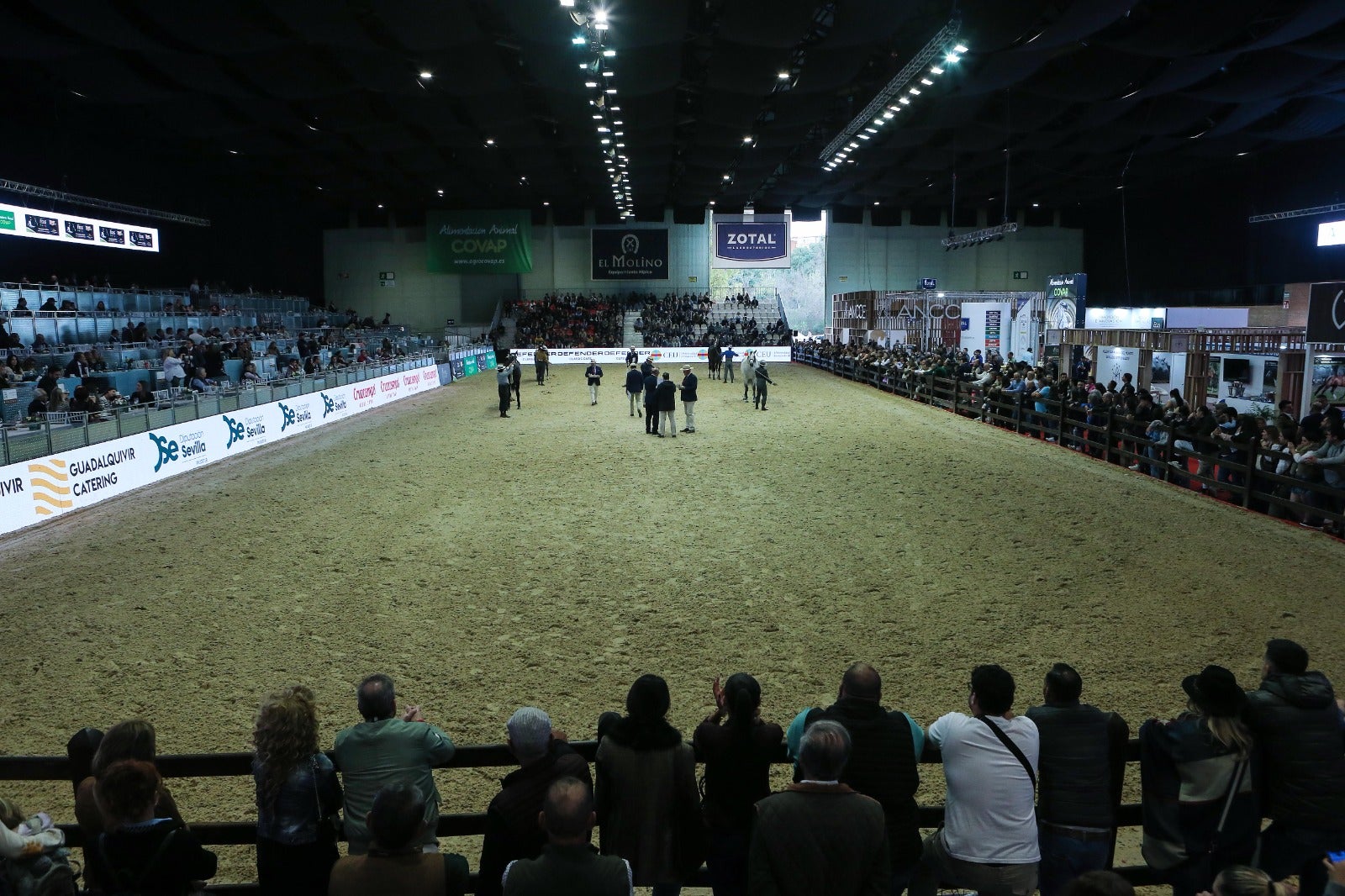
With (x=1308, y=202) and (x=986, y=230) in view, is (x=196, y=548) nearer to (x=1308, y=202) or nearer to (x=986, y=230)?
(x=986, y=230)

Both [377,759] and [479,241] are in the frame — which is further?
[479,241]

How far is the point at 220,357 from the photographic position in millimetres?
22719

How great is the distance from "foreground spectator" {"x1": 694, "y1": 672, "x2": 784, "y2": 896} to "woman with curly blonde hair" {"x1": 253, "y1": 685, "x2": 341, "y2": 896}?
1.45 m

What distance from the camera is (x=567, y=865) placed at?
2.55 meters

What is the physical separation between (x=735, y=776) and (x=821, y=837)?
65cm

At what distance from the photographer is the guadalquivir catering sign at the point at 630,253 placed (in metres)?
48.5

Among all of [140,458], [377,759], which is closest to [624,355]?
[140,458]

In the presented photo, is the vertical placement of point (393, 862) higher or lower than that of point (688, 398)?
lower

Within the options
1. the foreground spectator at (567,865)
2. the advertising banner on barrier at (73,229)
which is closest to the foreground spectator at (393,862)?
the foreground spectator at (567,865)

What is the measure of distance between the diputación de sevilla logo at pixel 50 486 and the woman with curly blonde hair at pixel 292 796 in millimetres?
11703

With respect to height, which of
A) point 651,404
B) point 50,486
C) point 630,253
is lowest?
point 50,486

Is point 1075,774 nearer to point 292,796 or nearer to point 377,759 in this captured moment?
point 377,759

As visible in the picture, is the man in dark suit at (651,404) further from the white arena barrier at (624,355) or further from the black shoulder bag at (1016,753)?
the white arena barrier at (624,355)

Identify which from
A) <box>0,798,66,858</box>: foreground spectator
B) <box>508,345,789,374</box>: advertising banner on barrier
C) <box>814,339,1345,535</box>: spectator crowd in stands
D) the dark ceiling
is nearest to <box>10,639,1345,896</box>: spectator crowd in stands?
<box>0,798,66,858</box>: foreground spectator
